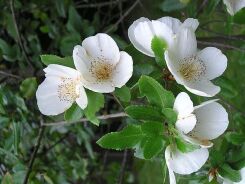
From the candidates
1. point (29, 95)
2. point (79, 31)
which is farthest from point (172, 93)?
point (79, 31)

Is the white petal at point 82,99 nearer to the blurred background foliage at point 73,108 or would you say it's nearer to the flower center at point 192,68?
the blurred background foliage at point 73,108

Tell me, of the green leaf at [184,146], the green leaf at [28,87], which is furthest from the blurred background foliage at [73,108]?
the green leaf at [184,146]

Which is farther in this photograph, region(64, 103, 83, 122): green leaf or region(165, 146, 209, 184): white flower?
region(64, 103, 83, 122): green leaf

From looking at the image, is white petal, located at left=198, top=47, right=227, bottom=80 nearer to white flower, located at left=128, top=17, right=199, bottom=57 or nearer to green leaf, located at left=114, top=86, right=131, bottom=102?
white flower, located at left=128, top=17, right=199, bottom=57

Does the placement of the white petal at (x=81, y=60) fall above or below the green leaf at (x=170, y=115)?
above

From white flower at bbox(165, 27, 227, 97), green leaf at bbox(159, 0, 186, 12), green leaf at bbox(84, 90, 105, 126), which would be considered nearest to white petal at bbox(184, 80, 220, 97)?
white flower at bbox(165, 27, 227, 97)
